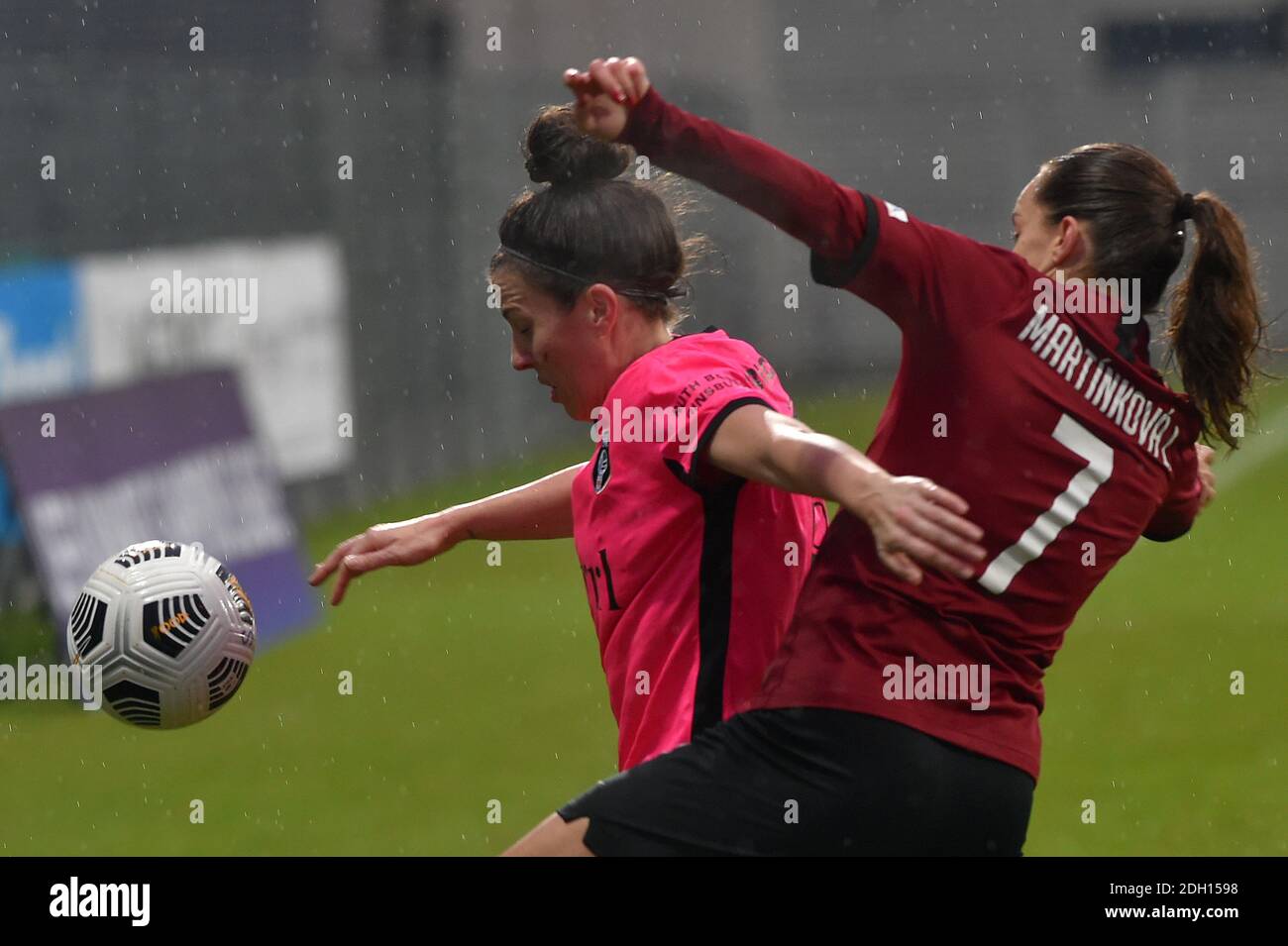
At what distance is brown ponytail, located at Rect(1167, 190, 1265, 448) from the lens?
3.23 metres

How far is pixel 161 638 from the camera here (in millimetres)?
3748

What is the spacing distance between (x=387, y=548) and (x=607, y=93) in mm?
1414

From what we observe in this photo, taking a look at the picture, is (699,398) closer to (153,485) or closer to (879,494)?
(879,494)

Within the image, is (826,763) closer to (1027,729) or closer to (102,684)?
(1027,729)

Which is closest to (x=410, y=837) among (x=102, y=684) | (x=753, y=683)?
(x=102, y=684)

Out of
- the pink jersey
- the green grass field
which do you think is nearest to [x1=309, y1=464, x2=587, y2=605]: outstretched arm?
the pink jersey

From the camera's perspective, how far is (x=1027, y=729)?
9.68 feet

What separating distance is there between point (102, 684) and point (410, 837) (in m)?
2.93

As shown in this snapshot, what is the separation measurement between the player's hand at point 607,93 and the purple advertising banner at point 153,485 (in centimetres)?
613

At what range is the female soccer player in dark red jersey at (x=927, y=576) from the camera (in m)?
2.70

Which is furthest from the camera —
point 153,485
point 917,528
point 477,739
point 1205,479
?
point 153,485

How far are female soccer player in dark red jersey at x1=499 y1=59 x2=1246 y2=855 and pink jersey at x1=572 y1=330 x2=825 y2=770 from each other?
14cm

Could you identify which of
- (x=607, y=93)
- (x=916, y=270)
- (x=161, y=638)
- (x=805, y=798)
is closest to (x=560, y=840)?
(x=805, y=798)

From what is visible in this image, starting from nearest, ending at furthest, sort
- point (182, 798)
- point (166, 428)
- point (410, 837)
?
point (410, 837) < point (182, 798) < point (166, 428)
